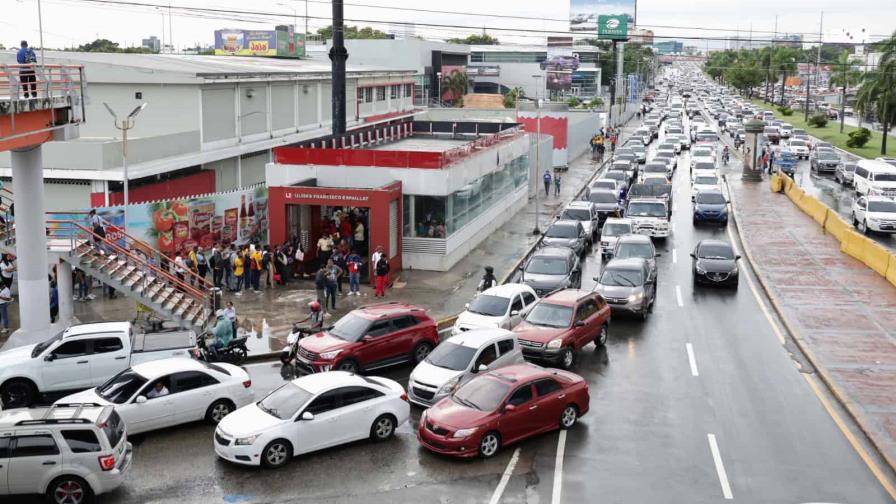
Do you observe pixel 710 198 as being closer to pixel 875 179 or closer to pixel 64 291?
pixel 875 179

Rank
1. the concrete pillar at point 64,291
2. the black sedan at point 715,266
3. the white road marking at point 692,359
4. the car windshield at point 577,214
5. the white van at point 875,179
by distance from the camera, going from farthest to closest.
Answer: the white van at point 875,179, the car windshield at point 577,214, the black sedan at point 715,266, the concrete pillar at point 64,291, the white road marking at point 692,359

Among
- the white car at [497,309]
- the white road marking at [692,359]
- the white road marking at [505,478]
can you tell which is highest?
the white car at [497,309]

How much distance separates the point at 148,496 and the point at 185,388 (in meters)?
3.04

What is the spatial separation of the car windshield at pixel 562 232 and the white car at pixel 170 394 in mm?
18441

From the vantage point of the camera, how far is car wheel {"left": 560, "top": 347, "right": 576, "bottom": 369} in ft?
69.1

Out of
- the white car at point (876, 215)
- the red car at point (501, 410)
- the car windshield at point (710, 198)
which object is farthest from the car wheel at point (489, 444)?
the car windshield at point (710, 198)

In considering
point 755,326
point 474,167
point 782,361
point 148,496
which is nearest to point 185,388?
point 148,496

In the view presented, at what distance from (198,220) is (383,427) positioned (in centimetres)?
1629

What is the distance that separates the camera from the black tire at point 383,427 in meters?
16.5

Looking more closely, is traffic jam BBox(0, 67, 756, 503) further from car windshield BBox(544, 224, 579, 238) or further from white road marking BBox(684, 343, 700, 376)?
car windshield BBox(544, 224, 579, 238)

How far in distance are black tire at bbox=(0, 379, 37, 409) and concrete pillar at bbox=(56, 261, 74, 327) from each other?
5294mm

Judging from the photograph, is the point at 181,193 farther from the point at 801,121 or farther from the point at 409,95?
the point at 801,121

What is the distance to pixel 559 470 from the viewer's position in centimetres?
1530

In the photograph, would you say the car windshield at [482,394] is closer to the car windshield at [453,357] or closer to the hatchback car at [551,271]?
the car windshield at [453,357]
